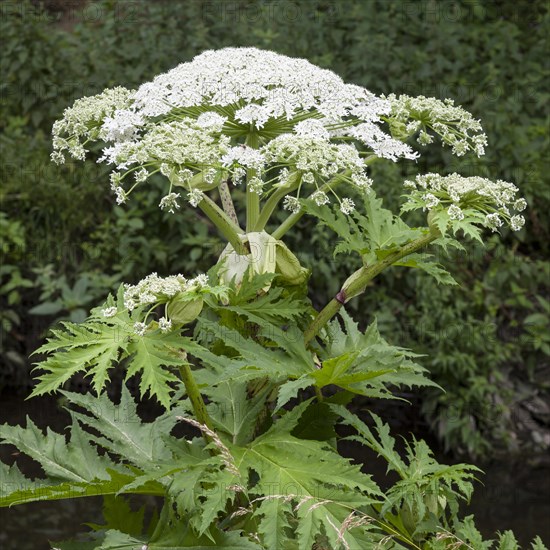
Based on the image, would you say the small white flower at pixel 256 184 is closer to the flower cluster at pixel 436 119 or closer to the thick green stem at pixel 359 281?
the thick green stem at pixel 359 281

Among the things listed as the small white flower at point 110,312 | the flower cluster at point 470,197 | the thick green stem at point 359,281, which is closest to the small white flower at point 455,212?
the flower cluster at point 470,197

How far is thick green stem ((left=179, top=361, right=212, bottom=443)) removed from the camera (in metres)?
2.47

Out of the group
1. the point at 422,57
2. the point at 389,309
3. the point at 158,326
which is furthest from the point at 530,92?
the point at 158,326

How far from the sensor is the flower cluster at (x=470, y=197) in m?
2.44

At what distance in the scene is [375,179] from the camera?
21.5 feet

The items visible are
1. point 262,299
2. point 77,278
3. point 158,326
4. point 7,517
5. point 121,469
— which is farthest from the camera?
point 77,278

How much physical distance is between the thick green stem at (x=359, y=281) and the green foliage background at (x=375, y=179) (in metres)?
3.39

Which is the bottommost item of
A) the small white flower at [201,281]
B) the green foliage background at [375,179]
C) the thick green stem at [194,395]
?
the green foliage background at [375,179]

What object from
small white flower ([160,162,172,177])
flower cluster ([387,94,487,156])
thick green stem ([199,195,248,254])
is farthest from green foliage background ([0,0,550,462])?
small white flower ([160,162,172,177])

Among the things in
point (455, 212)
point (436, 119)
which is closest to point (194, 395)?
point (455, 212)

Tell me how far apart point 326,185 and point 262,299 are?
36 cm

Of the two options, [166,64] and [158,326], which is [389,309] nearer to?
[166,64]

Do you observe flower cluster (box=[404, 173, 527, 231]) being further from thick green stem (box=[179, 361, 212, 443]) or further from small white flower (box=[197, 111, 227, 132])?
thick green stem (box=[179, 361, 212, 443])

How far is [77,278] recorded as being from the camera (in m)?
6.72
